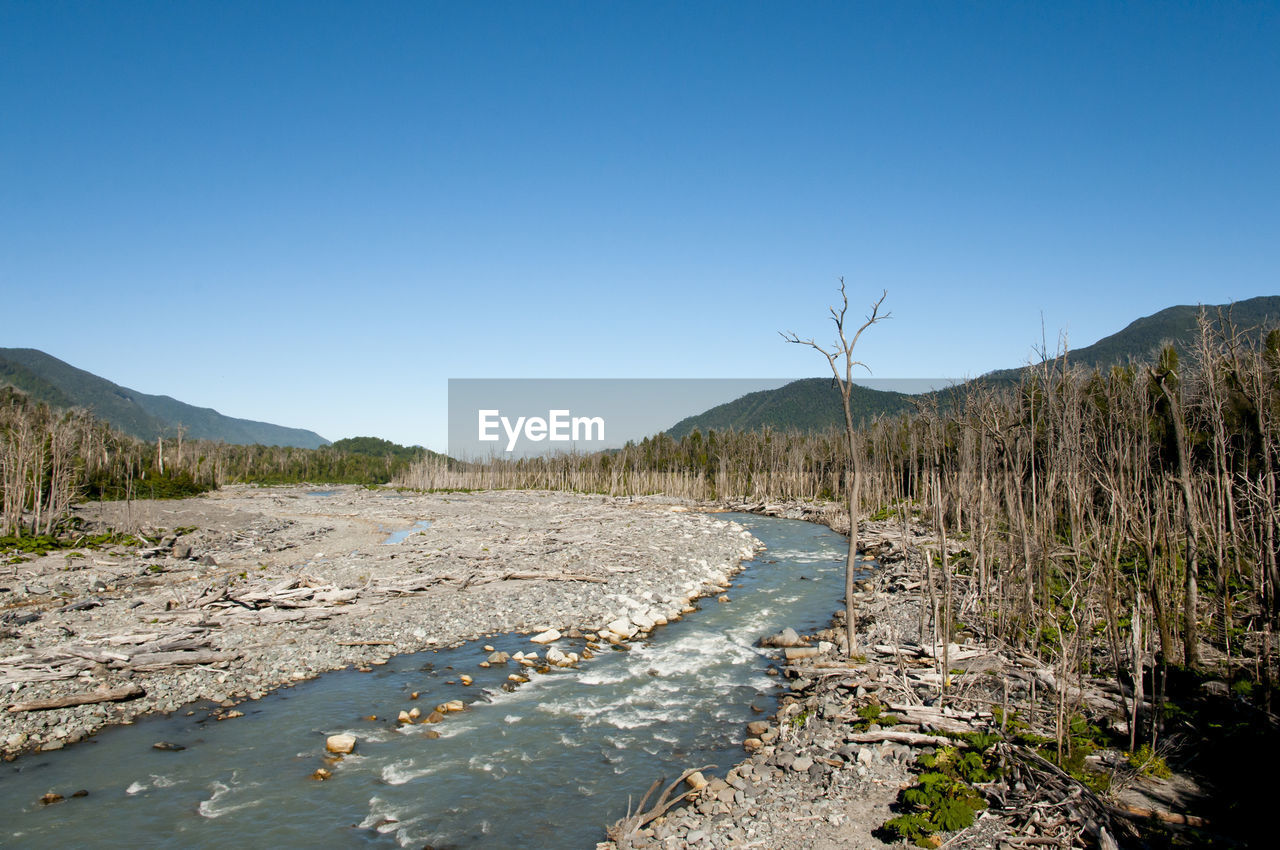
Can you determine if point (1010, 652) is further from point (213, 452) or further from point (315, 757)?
point (213, 452)

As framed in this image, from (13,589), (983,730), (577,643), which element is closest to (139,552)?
(13,589)

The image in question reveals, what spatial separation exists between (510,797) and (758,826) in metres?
3.53

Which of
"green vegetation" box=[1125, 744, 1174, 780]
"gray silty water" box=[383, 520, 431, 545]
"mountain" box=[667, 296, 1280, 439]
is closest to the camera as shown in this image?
"green vegetation" box=[1125, 744, 1174, 780]

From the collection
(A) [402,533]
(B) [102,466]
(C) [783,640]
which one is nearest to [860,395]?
(A) [402,533]

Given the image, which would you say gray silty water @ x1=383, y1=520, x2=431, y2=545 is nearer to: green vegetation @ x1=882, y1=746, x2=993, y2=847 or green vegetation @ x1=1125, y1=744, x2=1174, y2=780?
green vegetation @ x1=882, y1=746, x2=993, y2=847

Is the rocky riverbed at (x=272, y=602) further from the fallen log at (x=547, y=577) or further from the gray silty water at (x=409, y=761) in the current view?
the gray silty water at (x=409, y=761)

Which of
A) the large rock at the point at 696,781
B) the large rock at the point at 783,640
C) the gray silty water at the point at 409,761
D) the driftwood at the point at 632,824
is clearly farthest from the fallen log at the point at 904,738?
the large rock at the point at 783,640

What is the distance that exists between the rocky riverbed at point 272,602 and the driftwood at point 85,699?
28mm

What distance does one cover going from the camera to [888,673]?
1204cm

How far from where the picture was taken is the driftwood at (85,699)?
10805mm

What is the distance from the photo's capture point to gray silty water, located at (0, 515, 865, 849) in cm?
812

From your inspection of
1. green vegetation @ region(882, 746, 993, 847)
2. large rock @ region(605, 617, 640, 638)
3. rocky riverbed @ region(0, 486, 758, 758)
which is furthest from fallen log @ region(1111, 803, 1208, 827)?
rocky riverbed @ region(0, 486, 758, 758)

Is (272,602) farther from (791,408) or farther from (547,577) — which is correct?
(791,408)

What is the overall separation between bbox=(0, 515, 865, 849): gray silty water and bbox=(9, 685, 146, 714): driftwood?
1106 millimetres
